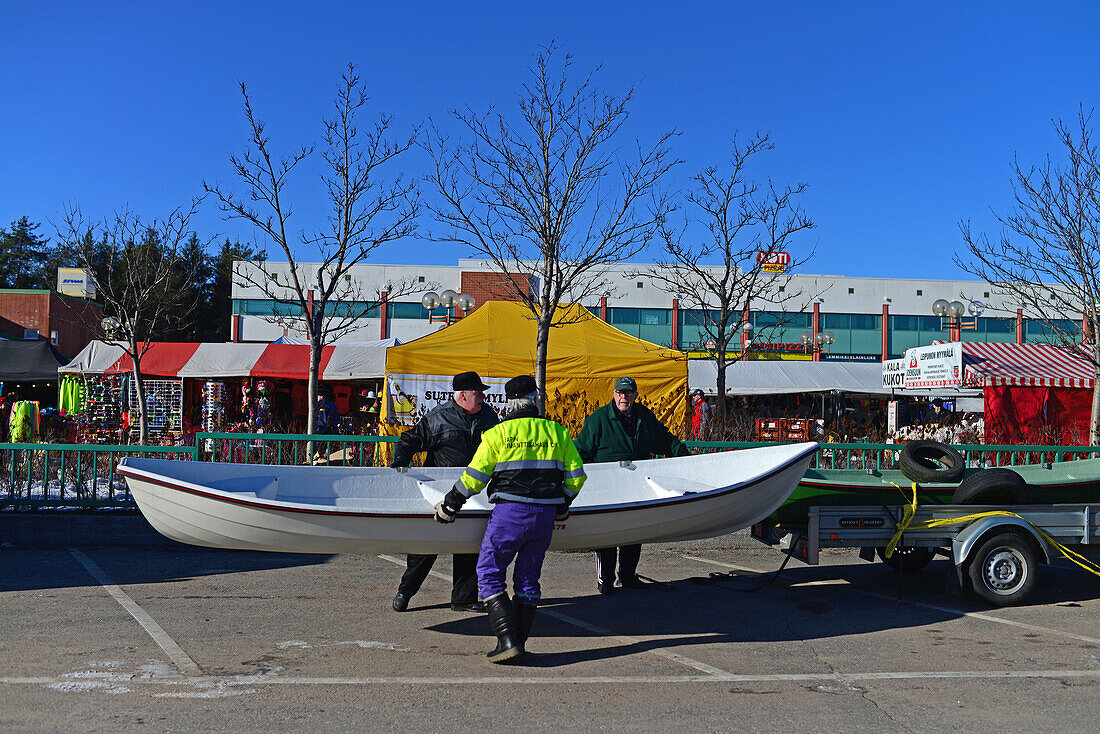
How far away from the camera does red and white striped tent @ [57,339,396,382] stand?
23.5 metres

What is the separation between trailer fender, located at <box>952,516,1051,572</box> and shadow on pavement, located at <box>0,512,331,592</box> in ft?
19.7

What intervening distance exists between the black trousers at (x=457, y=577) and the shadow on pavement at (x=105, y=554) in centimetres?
244

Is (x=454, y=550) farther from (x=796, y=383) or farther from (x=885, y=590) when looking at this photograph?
(x=796, y=383)

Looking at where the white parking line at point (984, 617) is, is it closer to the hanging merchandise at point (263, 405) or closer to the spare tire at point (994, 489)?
the spare tire at point (994, 489)

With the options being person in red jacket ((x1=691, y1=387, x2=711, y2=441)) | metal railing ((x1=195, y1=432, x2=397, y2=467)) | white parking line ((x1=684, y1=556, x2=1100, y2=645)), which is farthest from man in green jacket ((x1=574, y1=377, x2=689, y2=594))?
person in red jacket ((x1=691, y1=387, x2=711, y2=441))

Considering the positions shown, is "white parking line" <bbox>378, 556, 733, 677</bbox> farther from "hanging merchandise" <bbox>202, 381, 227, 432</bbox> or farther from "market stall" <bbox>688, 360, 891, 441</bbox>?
"market stall" <bbox>688, 360, 891, 441</bbox>

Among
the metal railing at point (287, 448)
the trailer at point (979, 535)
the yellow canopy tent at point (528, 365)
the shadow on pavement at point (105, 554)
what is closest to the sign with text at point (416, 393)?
the yellow canopy tent at point (528, 365)

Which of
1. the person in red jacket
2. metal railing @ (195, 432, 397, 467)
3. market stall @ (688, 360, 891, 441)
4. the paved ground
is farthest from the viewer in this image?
market stall @ (688, 360, 891, 441)

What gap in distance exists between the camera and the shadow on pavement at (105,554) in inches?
330

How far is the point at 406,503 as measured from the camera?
7.38 meters

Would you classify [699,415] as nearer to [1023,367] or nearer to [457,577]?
[457,577]

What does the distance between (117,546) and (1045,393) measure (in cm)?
1889

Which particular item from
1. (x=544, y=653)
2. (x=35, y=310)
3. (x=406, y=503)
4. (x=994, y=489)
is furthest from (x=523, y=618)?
(x=35, y=310)

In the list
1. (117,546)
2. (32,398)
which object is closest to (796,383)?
(117,546)
